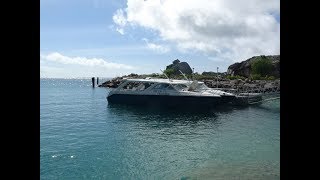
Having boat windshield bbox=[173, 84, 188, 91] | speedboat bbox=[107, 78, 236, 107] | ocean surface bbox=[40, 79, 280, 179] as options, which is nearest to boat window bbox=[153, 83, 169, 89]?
speedboat bbox=[107, 78, 236, 107]

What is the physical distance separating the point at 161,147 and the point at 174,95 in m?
20.6

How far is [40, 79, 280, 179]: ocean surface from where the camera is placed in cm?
1496

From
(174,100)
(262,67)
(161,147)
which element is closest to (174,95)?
(174,100)

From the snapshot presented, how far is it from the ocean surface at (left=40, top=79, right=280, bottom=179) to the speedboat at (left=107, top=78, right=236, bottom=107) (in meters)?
2.60

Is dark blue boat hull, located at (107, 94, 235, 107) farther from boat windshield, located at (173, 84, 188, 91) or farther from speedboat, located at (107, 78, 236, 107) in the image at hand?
boat windshield, located at (173, 84, 188, 91)

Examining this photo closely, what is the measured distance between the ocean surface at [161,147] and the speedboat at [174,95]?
260 cm

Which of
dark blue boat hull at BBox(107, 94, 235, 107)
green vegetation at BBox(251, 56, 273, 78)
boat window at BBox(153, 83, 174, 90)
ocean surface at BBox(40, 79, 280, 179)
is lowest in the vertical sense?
ocean surface at BBox(40, 79, 280, 179)

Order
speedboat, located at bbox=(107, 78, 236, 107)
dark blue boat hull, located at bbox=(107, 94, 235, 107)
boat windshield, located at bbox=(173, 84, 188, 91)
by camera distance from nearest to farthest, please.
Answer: dark blue boat hull, located at bbox=(107, 94, 235, 107) → speedboat, located at bbox=(107, 78, 236, 107) → boat windshield, located at bbox=(173, 84, 188, 91)

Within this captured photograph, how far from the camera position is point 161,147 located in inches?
816

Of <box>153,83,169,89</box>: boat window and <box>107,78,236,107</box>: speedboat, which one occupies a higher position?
<box>153,83,169,89</box>: boat window

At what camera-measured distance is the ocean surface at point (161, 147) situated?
15.0 metres
